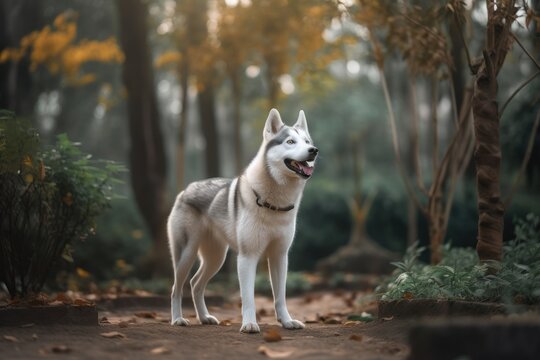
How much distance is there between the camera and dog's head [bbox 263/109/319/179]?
5.75 m

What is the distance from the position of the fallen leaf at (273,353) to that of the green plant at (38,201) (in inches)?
112

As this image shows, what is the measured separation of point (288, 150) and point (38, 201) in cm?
261

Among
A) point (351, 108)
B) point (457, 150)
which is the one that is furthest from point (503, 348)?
point (351, 108)

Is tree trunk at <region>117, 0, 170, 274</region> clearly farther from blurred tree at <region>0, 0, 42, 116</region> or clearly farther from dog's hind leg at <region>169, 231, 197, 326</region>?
dog's hind leg at <region>169, 231, 197, 326</region>

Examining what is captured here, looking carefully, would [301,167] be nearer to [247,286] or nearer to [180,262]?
[247,286]

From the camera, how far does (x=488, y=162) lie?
6.21m

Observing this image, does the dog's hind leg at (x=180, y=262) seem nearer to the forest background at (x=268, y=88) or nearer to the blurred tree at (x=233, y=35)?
the forest background at (x=268, y=88)

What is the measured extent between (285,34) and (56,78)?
13892 millimetres

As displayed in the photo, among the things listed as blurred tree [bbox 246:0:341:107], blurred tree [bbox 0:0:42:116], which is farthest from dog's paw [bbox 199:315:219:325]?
blurred tree [bbox 0:0:42:116]

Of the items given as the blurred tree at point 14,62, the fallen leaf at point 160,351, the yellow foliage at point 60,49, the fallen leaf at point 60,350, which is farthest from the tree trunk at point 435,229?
the yellow foliage at point 60,49

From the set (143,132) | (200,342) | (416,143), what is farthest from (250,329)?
(143,132)

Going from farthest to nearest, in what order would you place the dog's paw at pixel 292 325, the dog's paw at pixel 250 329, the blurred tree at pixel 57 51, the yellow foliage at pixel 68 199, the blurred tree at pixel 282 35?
the blurred tree at pixel 57 51 → the blurred tree at pixel 282 35 → the yellow foliage at pixel 68 199 → the dog's paw at pixel 292 325 → the dog's paw at pixel 250 329

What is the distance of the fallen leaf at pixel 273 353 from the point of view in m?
4.50

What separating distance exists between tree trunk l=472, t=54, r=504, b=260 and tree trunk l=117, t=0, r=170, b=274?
7.43 meters
